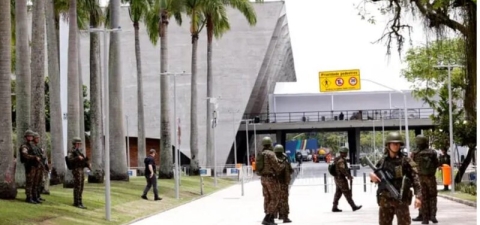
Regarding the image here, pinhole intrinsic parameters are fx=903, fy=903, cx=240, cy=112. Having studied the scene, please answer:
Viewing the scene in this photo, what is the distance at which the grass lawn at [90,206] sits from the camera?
66.9ft

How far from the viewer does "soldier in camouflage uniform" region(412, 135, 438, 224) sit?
64.4 ft

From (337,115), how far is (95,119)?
6074 centimetres

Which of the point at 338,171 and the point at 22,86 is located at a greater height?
the point at 22,86

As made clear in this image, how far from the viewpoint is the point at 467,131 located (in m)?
40.1

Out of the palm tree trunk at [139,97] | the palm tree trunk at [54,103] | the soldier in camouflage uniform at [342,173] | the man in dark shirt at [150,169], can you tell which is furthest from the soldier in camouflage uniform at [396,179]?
the palm tree trunk at [139,97]

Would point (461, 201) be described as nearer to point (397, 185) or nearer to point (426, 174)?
point (426, 174)

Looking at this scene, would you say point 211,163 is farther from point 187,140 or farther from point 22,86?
point 22,86

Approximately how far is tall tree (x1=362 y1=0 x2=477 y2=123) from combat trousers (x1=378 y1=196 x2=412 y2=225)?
711cm

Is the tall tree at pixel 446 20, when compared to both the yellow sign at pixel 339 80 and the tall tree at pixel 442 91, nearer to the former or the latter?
the tall tree at pixel 442 91

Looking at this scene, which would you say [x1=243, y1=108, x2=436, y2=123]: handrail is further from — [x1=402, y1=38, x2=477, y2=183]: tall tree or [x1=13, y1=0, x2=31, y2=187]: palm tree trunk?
[x1=13, y1=0, x2=31, y2=187]: palm tree trunk

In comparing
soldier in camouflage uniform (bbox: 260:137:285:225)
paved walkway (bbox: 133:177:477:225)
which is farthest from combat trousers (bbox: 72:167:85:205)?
soldier in camouflage uniform (bbox: 260:137:285:225)

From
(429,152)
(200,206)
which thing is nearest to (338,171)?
(429,152)

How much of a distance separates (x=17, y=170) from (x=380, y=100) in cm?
7409

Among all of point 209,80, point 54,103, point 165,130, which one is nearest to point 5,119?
point 54,103
